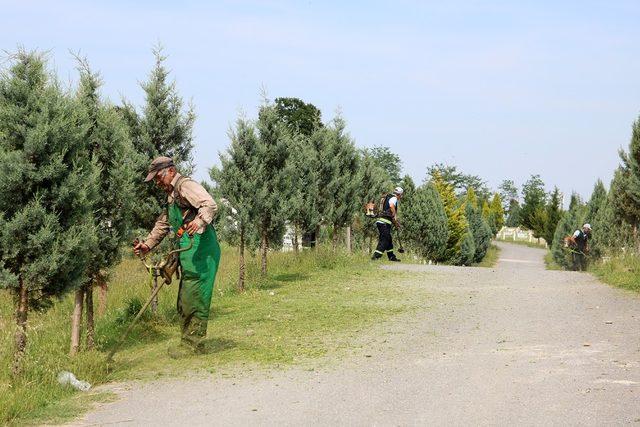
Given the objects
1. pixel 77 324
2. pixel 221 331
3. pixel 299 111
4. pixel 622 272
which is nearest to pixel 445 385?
pixel 221 331

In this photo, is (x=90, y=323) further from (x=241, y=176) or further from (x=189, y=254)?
(x=241, y=176)

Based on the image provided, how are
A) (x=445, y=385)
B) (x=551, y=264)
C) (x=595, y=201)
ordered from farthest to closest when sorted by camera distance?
(x=551, y=264) → (x=595, y=201) → (x=445, y=385)

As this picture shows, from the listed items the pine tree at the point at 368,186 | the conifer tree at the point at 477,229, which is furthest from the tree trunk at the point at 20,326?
the conifer tree at the point at 477,229

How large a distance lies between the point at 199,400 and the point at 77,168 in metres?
2.55

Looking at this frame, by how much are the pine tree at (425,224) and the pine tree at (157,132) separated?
21581mm

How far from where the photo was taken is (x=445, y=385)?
6895 millimetres

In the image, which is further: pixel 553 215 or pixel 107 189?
pixel 553 215

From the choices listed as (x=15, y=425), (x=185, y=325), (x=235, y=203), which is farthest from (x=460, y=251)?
(x=15, y=425)

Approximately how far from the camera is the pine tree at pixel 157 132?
37.8ft

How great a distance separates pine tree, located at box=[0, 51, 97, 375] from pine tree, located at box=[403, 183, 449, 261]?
26.0 m

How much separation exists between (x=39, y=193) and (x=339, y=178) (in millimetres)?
15398

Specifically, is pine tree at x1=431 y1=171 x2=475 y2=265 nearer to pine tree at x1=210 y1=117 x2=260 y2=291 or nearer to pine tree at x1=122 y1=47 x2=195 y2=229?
pine tree at x1=210 y1=117 x2=260 y2=291

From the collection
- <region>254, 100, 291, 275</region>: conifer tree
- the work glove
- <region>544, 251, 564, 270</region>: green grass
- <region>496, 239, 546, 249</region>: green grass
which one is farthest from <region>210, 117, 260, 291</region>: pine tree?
<region>496, 239, 546, 249</region>: green grass

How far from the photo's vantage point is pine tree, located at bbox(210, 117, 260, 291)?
15641mm
